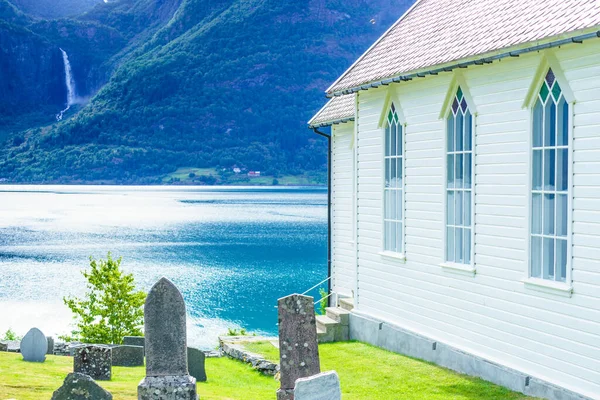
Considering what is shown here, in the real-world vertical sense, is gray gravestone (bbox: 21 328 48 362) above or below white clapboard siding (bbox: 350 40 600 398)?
A: below

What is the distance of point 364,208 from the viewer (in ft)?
63.0

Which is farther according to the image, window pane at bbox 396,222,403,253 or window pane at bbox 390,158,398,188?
window pane at bbox 390,158,398,188

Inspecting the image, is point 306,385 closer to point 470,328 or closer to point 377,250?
point 470,328

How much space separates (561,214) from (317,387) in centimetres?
516

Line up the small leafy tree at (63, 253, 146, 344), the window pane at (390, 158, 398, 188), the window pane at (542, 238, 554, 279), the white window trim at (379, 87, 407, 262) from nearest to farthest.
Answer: the window pane at (542, 238, 554, 279), the white window trim at (379, 87, 407, 262), the window pane at (390, 158, 398, 188), the small leafy tree at (63, 253, 146, 344)

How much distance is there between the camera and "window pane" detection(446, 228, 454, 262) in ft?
50.5

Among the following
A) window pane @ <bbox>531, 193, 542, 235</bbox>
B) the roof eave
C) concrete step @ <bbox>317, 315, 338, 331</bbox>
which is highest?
the roof eave

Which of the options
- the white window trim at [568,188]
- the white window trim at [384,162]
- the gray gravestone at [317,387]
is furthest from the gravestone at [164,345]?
the white window trim at [384,162]

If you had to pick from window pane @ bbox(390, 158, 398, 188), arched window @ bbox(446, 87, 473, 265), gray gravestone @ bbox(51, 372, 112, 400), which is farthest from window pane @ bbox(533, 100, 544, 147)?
gray gravestone @ bbox(51, 372, 112, 400)

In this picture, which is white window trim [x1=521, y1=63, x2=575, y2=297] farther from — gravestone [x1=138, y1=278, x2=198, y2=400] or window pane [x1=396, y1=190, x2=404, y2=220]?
gravestone [x1=138, y1=278, x2=198, y2=400]

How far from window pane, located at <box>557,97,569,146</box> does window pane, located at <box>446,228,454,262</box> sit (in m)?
3.82

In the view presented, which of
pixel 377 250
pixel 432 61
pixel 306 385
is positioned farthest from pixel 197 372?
pixel 306 385

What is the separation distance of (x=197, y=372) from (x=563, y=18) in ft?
31.5

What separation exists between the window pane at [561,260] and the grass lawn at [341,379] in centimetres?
204
